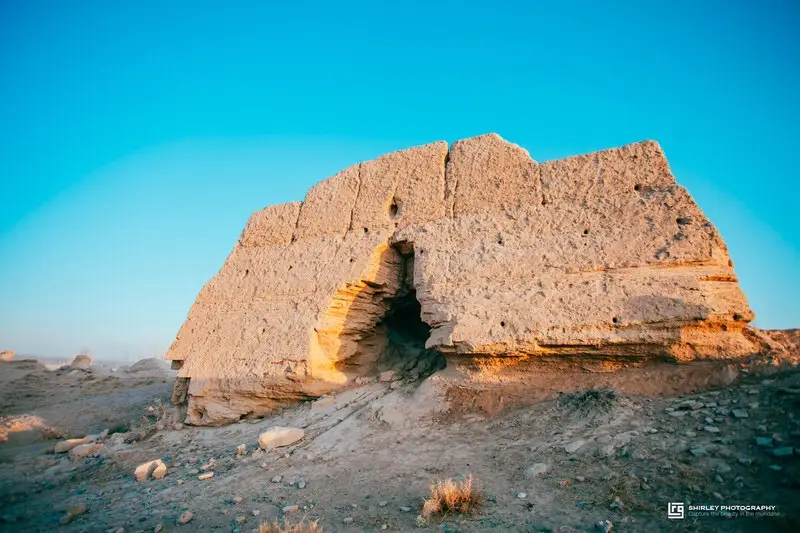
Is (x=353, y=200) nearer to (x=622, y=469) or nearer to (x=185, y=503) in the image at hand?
(x=185, y=503)

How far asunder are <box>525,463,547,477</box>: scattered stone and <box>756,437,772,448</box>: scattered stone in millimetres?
1417

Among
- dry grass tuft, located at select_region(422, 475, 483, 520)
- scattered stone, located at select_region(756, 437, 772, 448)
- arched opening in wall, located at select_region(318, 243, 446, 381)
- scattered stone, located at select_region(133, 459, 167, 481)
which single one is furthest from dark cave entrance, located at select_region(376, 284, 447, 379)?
scattered stone, located at select_region(756, 437, 772, 448)

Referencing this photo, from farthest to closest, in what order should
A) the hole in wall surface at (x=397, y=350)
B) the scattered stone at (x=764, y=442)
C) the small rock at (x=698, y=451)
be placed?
the hole in wall surface at (x=397, y=350) → the small rock at (x=698, y=451) → the scattered stone at (x=764, y=442)

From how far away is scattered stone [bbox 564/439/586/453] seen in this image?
3.31 m

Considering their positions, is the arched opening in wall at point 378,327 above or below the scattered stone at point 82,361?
above

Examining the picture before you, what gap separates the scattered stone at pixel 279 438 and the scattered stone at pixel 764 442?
414 cm

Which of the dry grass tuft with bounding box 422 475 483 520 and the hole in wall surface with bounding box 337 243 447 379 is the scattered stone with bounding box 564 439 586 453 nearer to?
the dry grass tuft with bounding box 422 475 483 520

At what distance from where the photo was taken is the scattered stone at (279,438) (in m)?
4.57

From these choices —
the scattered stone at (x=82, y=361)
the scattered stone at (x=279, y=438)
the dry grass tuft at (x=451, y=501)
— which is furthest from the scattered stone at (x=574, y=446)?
the scattered stone at (x=82, y=361)

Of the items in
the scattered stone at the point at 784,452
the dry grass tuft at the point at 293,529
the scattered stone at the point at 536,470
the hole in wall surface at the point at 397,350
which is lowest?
the dry grass tuft at the point at 293,529

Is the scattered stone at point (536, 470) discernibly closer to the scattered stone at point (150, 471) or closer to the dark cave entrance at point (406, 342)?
the dark cave entrance at point (406, 342)

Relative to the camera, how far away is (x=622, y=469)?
293 centimetres

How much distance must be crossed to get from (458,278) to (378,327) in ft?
6.08

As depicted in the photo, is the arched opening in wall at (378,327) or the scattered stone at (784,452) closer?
the scattered stone at (784,452)
